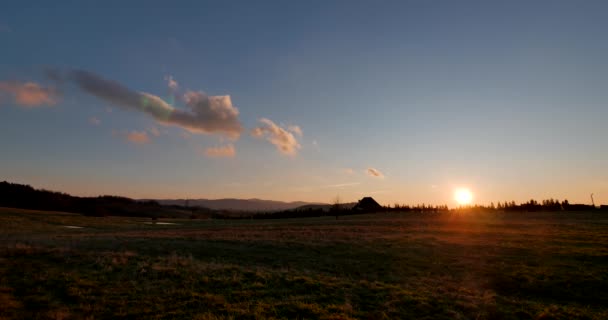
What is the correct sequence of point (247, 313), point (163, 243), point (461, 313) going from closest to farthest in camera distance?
point (247, 313) → point (461, 313) → point (163, 243)

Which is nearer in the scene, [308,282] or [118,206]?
[308,282]

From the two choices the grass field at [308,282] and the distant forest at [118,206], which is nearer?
the grass field at [308,282]

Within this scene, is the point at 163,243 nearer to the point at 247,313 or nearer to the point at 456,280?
the point at 247,313

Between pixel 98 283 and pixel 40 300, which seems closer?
pixel 40 300

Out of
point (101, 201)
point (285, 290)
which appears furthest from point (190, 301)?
point (101, 201)

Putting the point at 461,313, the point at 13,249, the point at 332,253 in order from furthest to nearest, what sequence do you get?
the point at 332,253 < the point at 13,249 < the point at 461,313

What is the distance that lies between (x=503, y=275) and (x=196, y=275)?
51.4 ft

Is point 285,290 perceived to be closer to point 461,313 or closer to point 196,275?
point 196,275

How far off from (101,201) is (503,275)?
12637 cm

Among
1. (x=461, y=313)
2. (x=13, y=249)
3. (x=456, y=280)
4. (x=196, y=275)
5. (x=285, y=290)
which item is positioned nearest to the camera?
(x=461, y=313)

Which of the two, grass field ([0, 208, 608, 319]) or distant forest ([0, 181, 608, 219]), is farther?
distant forest ([0, 181, 608, 219])

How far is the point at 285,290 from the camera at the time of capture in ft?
45.2

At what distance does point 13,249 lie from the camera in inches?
789

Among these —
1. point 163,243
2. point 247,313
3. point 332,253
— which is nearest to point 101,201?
point 163,243
